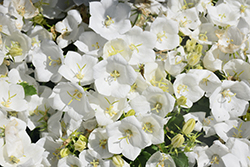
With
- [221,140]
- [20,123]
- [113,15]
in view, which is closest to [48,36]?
[113,15]

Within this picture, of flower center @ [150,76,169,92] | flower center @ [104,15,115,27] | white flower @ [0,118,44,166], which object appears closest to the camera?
white flower @ [0,118,44,166]

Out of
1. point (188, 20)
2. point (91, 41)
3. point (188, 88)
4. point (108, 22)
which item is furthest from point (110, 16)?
point (188, 88)

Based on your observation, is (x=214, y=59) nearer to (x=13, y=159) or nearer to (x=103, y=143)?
(x=103, y=143)

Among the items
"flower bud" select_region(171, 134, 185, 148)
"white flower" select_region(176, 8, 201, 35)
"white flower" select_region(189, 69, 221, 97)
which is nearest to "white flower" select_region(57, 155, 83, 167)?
"flower bud" select_region(171, 134, 185, 148)

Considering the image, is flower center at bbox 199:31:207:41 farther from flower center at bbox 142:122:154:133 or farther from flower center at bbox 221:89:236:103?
flower center at bbox 142:122:154:133

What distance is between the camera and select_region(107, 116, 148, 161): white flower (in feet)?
2.96

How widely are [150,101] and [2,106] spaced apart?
1.80 ft

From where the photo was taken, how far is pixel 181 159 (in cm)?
100

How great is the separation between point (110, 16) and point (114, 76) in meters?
0.32

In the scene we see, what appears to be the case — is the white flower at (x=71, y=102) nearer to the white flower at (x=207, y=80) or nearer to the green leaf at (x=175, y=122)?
the green leaf at (x=175, y=122)

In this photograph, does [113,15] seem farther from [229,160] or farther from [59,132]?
[229,160]

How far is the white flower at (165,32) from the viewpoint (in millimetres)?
1100

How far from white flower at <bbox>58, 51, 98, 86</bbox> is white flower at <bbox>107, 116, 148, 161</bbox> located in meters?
0.20

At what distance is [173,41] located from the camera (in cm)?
111
